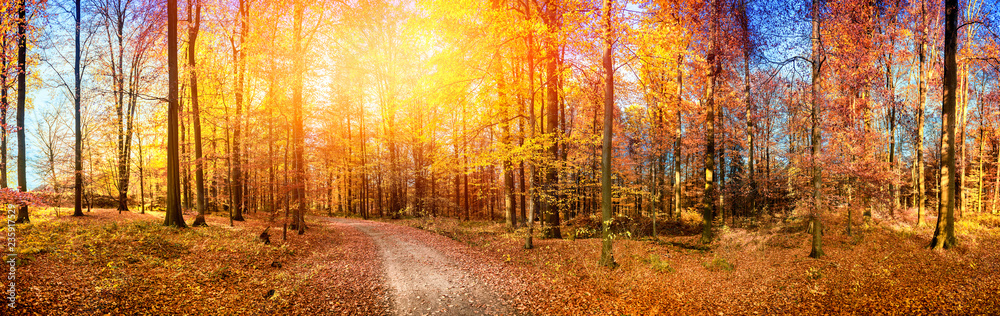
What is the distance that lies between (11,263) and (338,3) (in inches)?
565

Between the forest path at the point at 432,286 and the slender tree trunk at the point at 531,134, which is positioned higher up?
the slender tree trunk at the point at 531,134

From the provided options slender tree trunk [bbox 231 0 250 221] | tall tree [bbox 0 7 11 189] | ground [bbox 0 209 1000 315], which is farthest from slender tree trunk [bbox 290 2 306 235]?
tall tree [bbox 0 7 11 189]

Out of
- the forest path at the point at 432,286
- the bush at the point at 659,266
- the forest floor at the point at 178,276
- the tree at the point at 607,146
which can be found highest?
the tree at the point at 607,146

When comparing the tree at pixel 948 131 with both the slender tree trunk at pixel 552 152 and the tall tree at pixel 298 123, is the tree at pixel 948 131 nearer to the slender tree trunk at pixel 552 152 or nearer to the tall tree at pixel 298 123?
the slender tree trunk at pixel 552 152

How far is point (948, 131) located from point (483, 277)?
13.9 metres

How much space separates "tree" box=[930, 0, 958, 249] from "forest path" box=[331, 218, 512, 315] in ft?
43.7

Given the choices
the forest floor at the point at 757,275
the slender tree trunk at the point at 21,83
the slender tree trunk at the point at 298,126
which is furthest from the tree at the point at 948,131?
the slender tree trunk at the point at 21,83

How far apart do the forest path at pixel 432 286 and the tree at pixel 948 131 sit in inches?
525

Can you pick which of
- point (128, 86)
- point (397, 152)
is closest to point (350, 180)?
point (397, 152)

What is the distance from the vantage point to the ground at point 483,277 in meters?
6.50

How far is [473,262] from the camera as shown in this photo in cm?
1023

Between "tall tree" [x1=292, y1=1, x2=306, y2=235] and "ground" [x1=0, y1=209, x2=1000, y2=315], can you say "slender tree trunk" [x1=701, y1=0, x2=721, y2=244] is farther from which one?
"tall tree" [x1=292, y1=1, x2=306, y2=235]

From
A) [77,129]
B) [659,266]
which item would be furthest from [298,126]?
[659,266]

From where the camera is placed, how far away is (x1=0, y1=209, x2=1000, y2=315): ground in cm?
650
